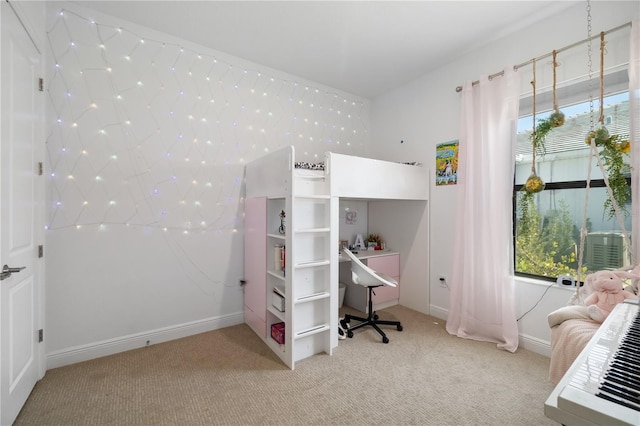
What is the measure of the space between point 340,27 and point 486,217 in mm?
2101

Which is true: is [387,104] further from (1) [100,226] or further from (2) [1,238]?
(2) [1,238]

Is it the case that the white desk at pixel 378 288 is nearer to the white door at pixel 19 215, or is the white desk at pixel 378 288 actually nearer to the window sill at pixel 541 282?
the window sill at pixel 541 282

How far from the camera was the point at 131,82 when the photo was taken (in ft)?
8.05

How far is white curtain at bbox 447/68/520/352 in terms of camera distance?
98.9 inches

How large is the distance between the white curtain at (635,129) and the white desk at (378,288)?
2006 mm

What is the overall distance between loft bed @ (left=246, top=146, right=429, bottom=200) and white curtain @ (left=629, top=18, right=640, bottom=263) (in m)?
1.61

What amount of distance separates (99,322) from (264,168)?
1.81m

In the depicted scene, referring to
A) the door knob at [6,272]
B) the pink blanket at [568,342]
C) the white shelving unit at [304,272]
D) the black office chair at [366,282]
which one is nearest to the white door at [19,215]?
the door knob at [6,272]

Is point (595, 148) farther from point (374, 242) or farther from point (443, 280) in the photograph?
point (374, 242)

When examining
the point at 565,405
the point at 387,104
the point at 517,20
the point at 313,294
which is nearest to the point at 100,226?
the point at 313,294

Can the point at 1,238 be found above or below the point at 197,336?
above

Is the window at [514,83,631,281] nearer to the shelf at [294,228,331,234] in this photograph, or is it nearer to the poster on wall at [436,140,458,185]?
the poster on wall at [436,140,458,185]

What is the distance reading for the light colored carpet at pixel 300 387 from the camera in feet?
5.49

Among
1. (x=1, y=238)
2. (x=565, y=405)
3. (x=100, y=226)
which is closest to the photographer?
(x=565, y=405)
